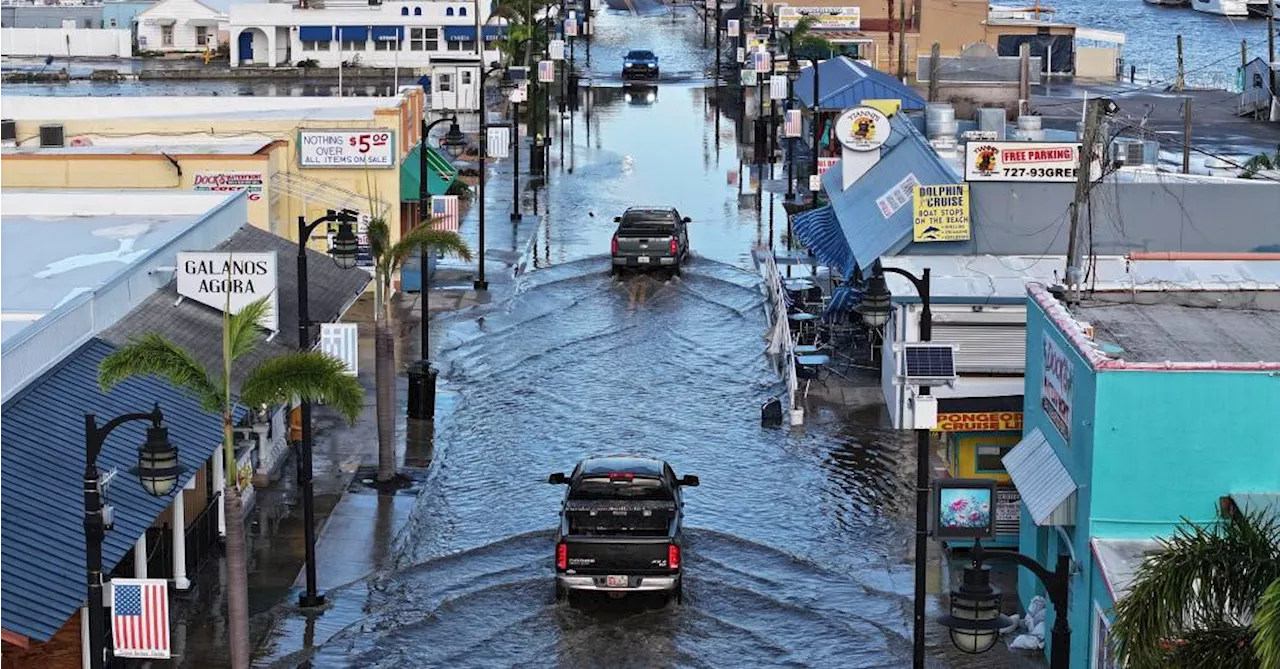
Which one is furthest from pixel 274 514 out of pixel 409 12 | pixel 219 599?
pixel 409 12

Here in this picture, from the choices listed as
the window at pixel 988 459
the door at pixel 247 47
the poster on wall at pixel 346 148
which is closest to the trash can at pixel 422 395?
the window at pixel 988 459

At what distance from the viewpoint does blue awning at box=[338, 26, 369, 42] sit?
354ft

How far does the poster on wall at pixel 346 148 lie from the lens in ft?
162

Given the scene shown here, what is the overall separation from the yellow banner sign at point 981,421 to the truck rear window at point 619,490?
4610mm

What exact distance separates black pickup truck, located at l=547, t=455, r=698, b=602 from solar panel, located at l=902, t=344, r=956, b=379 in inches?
201

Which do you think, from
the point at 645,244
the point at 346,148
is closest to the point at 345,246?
the point at 346,148

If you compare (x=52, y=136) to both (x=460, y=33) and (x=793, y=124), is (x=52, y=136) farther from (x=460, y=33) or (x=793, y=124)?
(x=460, y=33)

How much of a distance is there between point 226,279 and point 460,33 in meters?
74.3

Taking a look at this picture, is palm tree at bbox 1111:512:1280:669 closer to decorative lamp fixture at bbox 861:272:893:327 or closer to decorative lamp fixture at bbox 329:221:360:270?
decorative lamp fixture at bbox 861:272:893:327

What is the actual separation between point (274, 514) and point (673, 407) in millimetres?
10353

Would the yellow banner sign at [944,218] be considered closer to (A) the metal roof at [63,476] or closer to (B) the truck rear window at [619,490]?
(B) the truck rear window at [619,490]

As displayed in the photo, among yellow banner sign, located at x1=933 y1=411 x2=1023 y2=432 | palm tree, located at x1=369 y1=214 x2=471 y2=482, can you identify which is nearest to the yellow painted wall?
palm tree, located at x1=369 y1=214 x2=471 y2=482

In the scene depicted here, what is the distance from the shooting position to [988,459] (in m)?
31.6

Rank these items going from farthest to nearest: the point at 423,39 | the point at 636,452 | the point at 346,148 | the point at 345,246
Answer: the point at 423,39 < the point at 346,148 < the point at 636,452 < the point at 345,246
